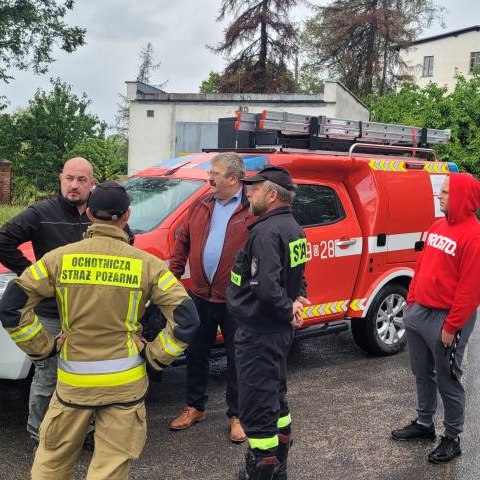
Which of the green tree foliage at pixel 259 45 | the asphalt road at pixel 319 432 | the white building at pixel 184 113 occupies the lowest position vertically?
the asphalt road at pixel 319 432

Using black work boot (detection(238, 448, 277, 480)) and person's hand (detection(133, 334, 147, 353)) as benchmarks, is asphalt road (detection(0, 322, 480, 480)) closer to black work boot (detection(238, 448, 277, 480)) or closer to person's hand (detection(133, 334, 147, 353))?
black work boot (detection(238, 448, 277, 480))

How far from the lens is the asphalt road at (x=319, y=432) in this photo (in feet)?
11.9

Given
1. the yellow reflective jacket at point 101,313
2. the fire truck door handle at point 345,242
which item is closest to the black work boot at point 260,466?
the yellow reflective jacket at point 101,313

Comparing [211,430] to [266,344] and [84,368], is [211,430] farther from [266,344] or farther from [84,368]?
[84,368]

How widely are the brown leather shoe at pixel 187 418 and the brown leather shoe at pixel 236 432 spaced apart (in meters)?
0.29

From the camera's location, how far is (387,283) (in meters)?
5.95

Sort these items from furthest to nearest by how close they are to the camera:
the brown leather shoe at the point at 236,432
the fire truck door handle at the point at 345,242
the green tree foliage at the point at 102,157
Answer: the green tree foliage at the point at 102,157, the fire truck door handle at the point at 345,242, the brown leather shoe at the point at 236,432

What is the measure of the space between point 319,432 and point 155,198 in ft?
7.31

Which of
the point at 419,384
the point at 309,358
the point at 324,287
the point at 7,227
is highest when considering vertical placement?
the point at 7,227

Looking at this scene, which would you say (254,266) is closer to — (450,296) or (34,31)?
(450,296)

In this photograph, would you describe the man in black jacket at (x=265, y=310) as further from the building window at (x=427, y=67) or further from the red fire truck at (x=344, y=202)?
the building window at (x=427, y=67)

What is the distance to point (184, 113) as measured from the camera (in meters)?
19.5

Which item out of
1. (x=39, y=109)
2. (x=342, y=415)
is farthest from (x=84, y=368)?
(x=39, y=109)

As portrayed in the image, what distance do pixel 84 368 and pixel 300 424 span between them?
2.27 m
